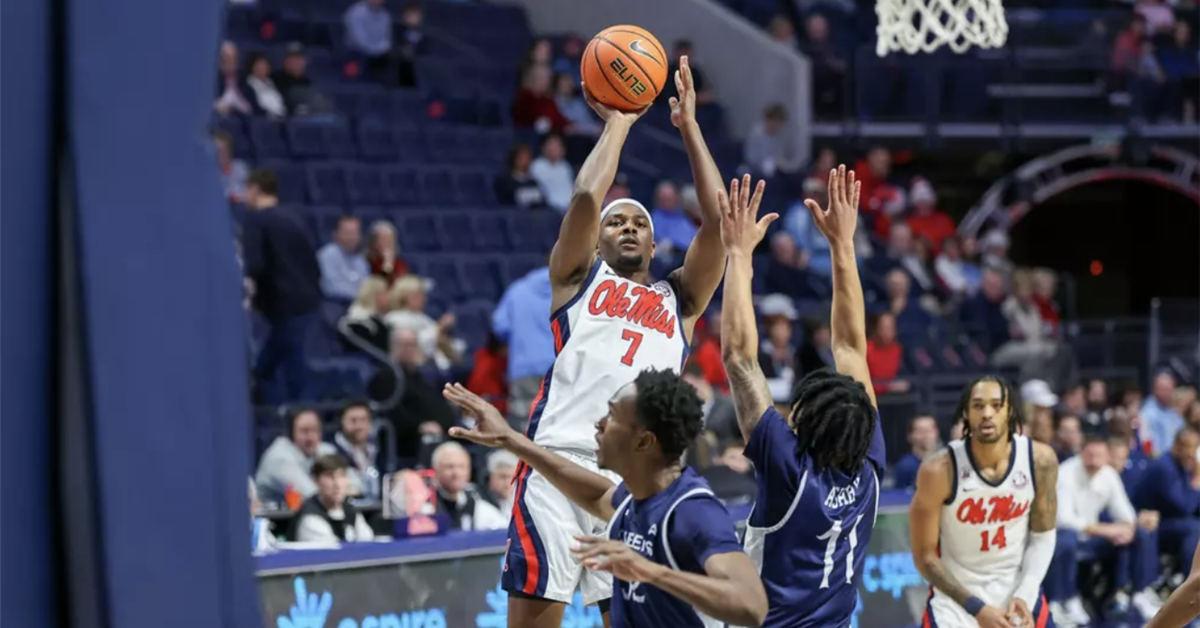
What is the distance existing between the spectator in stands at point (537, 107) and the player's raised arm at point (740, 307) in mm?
10295

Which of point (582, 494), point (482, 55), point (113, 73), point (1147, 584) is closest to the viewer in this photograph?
point (113, 73)

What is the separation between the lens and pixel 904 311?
46.8 feet

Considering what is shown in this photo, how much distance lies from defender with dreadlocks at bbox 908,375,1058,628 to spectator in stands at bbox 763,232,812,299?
728 cm

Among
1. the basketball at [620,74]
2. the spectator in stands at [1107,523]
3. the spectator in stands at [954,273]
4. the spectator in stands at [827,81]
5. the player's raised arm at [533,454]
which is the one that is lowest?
the spectator in stands at [1107,523]

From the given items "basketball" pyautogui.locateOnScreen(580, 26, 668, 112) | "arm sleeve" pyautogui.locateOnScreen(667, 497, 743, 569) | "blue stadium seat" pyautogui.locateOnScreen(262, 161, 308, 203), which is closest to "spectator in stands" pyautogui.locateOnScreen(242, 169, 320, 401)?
"blue stadium seat" pyautogui.locateOnScreen(262, 161, 308, 203)

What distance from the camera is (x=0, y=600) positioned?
1.89m

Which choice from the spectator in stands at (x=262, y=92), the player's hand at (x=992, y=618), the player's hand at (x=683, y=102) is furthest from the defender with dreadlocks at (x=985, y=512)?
the spectator in stands at (x=262, y=92)

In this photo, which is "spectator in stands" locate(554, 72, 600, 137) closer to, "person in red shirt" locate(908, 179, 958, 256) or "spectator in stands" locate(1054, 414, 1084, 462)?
"person in red shirt" locate(908, 179, 958, 256)

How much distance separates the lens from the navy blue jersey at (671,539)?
352cm

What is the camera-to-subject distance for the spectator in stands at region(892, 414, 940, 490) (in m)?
10.4

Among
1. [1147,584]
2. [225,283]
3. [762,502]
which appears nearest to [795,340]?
[1147,584]

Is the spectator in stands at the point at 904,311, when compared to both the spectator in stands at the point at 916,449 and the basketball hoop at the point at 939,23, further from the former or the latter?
the basketball hoop at the point at 939,23

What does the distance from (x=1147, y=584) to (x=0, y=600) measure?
32.7 feet

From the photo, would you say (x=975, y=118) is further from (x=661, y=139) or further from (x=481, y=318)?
(x=481, y=318)
